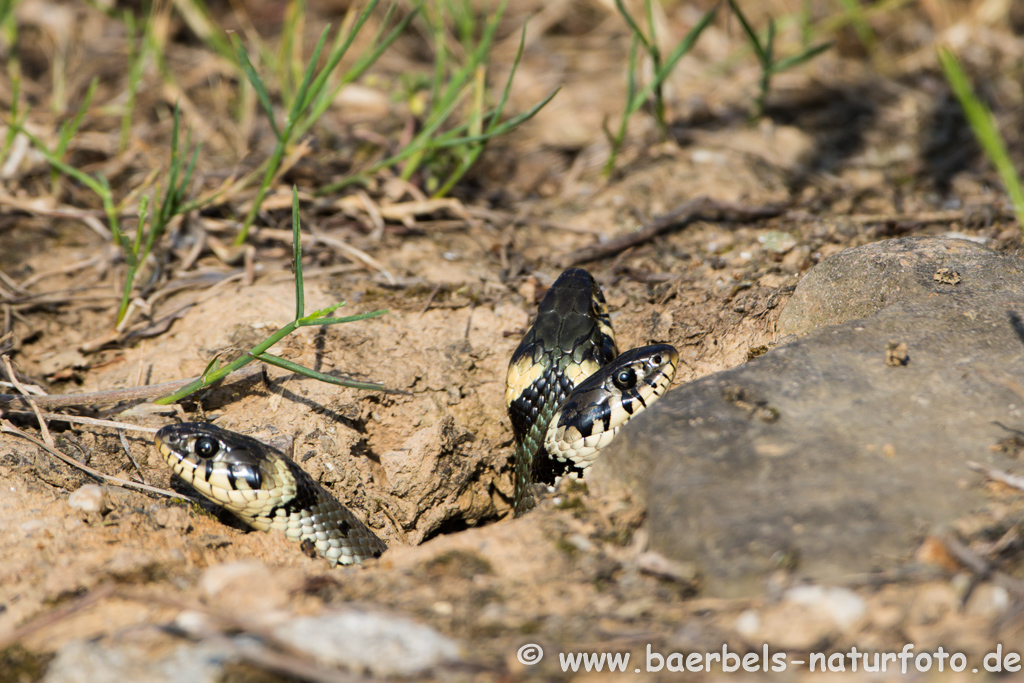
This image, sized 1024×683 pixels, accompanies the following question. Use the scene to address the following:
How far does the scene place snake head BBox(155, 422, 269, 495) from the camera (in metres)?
3.09

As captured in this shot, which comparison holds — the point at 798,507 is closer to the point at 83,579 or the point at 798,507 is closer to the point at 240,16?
the point at 83,579

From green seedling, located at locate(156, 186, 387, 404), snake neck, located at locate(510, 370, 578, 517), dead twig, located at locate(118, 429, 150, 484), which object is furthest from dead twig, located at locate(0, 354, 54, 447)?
snake neck, located at locate(510, 370, 578, 517)

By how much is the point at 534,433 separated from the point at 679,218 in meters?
1.79

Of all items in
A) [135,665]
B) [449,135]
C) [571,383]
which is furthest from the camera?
[449,135]

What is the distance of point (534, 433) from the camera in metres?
3.72

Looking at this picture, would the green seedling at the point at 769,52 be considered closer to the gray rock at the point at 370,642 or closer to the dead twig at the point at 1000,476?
the dead twig at the point at 1000,476

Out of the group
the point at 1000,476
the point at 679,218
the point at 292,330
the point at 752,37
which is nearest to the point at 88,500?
the point at 292,330

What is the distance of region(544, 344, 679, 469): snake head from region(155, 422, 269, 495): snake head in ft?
4.52

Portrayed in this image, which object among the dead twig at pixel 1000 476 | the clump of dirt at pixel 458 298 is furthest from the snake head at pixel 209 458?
the dead twig at pixel 1000 476

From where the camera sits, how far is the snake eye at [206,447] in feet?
10.2

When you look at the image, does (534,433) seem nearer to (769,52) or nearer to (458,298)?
(458,298)

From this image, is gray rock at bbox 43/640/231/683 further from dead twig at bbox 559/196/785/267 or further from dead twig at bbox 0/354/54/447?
dead twig at bbox 559/196/785/267

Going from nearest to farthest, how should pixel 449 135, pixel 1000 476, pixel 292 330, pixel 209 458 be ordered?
pixel 1000 476
pixel 292 330
pixel 209 458
pixel 449 135

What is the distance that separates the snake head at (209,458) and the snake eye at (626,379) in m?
1.63
